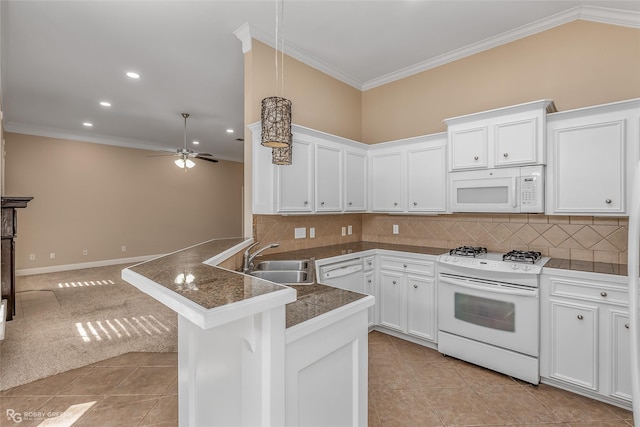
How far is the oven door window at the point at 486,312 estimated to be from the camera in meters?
2.58

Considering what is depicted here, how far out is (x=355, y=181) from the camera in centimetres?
379

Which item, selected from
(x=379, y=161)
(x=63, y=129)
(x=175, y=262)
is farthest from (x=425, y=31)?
(x=63, y=129)

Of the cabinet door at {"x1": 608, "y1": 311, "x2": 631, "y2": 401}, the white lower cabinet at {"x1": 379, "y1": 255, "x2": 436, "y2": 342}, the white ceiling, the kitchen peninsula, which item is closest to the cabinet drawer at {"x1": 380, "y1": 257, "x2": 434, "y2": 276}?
the white lower cabinet at {"x1": 379, "y1": 255, "x2": 436, "y2": 342}

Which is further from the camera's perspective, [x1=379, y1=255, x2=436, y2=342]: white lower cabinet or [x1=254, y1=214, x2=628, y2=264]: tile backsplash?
[x1=379, y1=255, x2=436, y2=342]: white lower cabinet

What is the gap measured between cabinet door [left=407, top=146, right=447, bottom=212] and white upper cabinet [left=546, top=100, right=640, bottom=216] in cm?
94

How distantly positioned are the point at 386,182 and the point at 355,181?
39cm

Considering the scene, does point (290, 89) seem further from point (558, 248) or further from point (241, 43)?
point (558, 248)

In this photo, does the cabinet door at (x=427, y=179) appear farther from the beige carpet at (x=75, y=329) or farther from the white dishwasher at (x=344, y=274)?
the beige carpet at (x=75, y=329)

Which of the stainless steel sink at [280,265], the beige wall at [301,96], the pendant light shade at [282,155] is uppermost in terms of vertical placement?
the beige wall at [301,96]

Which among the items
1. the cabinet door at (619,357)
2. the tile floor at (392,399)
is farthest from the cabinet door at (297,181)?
the cabinet door at (619,357)

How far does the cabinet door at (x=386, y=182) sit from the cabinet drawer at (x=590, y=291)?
169cm

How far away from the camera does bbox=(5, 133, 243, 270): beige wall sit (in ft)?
20.5

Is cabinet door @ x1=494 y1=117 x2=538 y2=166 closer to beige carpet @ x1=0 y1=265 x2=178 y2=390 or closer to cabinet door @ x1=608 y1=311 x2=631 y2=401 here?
cabinet door @ x1=608 y1=311 x2=631 y2=401

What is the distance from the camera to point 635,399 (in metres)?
0.55
